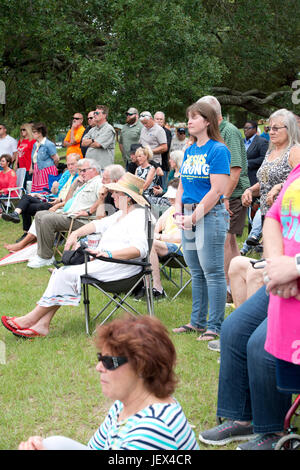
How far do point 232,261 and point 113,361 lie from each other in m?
1.96

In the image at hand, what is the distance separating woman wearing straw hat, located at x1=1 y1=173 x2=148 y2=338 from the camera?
461 centimetres

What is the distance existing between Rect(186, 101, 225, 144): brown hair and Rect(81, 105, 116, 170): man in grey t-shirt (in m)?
4.91

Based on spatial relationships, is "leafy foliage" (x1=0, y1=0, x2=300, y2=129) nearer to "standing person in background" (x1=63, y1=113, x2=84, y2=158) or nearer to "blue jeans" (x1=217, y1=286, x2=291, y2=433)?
"standing person in background" (x1=63, y1=113, x2=84, y2=158)

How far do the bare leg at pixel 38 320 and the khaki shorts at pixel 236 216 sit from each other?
6.55 ft

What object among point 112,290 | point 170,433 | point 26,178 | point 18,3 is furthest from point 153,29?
point 170,433

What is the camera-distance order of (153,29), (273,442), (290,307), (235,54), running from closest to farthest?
(290,307) → (273,442) → (153,29) → (235,54)

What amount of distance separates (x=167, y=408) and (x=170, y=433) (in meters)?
0.08

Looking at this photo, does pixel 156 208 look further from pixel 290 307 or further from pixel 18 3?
pixel 18 3

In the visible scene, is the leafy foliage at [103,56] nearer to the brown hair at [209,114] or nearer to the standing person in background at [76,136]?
the standing person in background at [76,136]

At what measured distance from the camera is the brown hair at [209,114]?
4.25 meters

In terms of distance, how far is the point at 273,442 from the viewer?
8.87 feet

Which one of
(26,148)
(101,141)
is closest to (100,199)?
(101,141)

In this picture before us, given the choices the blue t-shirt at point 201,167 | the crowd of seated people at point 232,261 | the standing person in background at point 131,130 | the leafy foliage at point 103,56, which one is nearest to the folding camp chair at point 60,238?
the crowd of seated people at point 232,261

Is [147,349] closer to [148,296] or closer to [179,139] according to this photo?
[148,296]
